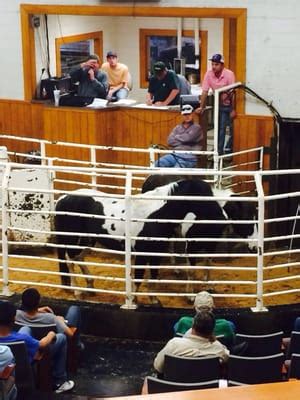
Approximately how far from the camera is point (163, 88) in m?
12.4

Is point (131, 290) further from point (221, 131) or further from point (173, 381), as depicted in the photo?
point (221, 131)

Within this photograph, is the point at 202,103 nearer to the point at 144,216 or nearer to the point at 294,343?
the point at 144,216

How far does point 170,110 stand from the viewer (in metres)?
11.9

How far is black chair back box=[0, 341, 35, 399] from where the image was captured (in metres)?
6.11

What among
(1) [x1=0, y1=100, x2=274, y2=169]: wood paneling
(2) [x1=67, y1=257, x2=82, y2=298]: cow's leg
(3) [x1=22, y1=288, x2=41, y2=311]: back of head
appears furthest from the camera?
(1) [x1=0, y1=100, x2=274, y2=169]: wood paneling

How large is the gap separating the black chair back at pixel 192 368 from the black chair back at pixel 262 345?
18.2 inches

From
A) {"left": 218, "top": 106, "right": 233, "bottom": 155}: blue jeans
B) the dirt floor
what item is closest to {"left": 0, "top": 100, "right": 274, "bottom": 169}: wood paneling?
{"left": 218, "top": 106, "right": 233, "bottom": 155}: blue jeans

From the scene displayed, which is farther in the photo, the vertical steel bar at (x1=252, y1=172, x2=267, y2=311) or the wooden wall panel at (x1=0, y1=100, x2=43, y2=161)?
the wooden wall panel at (x1=0, y1=100, x2=43, y2=161)

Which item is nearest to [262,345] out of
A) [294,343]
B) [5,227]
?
[294,343]

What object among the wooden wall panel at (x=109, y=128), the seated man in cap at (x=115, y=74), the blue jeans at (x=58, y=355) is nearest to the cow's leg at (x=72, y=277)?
the blue jeans at (x=58, y=355)

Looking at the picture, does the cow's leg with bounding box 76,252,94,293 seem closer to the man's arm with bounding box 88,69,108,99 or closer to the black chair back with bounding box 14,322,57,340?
the black chair back with bounding box 14,322,57,340

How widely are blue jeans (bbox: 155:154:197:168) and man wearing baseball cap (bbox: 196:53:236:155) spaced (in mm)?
598

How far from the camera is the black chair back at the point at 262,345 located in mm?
6284

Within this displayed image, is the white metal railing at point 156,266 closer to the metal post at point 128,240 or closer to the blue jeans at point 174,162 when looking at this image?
the metal post at point 128,240
